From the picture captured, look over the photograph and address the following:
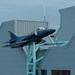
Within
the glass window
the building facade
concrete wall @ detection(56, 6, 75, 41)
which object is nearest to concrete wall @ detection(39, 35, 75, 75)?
the glass window

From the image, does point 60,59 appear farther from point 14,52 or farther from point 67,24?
point 67,24

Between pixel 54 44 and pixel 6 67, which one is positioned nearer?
pixel 54 44

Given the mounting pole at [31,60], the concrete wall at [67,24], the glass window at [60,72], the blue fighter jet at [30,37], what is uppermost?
the concrete wall at [67,24]

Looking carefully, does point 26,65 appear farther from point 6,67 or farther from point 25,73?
point 6,67

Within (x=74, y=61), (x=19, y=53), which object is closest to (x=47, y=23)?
(x=19, y=53)

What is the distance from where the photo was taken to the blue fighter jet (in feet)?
120

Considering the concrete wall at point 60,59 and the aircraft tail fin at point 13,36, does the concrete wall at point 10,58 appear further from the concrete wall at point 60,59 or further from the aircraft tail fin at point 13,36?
the concrete wall at point 60,59

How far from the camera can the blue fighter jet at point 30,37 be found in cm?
3653

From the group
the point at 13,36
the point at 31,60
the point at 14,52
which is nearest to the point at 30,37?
the point at 31,60

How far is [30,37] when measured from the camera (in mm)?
37438

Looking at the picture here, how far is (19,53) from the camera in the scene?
135 feet

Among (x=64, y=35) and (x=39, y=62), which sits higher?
(x=64, y=35)

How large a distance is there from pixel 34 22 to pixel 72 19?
5.98m

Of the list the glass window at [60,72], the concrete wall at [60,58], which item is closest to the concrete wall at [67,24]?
the concrete wall at [60,58]
